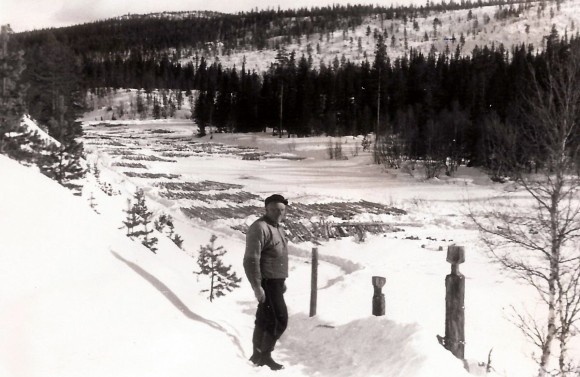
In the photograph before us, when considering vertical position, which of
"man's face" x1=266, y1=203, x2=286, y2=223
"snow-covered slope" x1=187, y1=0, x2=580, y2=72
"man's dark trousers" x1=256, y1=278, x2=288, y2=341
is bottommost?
"man's dark trousers" x1=256, y1=278, x2=288, y2=341

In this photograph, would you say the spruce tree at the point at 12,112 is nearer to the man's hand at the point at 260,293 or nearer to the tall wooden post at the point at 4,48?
the tall wooden post at the point at 4,48

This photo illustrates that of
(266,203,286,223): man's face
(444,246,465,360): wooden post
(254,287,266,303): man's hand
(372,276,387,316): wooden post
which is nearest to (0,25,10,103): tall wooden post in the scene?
(266,203,286,223): man's face

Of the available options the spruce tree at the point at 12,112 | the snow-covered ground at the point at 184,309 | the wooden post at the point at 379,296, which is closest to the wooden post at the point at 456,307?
the snow-covered ground at the point at 184,309

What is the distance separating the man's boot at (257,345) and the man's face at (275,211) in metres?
1.16

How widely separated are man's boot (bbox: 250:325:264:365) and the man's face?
3.79ft

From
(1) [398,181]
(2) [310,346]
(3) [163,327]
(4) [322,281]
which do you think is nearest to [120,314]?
(3) [163,327]

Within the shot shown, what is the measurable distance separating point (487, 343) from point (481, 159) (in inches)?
1119

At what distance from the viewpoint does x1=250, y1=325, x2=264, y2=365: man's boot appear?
527cm

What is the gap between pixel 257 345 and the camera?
5.31 meters

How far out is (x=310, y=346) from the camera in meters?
6.55

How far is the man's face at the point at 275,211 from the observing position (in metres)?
5.25

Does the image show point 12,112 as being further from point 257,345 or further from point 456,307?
point 456,307

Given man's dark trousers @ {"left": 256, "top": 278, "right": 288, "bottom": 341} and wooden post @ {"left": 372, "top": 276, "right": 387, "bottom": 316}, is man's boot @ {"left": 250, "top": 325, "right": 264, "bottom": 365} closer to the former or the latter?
man's dark trousers @ {"left": 256, "top": 278, "right": 288, "bottom": 341}

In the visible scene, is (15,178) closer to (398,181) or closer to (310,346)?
(310,346)
